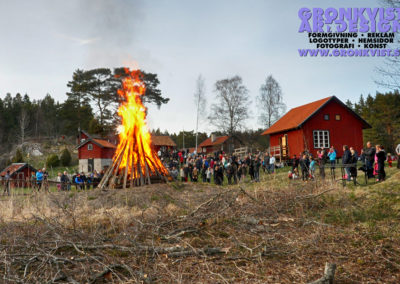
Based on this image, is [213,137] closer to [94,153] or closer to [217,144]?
[217,144]

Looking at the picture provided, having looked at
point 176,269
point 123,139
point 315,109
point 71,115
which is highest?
point 71,115

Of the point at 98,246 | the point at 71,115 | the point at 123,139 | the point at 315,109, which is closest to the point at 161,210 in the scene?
the point at 98,246

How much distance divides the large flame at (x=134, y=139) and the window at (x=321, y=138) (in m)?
18.6

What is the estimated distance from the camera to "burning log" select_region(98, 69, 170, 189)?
1205 centimetres

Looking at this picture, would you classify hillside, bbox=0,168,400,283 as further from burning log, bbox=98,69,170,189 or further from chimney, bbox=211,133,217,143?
chimney, bbox=211,133,217,143

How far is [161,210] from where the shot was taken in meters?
7.25

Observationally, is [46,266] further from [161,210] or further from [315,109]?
[315,109]

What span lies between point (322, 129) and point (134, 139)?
20453 mm

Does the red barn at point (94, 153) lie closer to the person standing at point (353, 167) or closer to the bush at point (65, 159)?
the bush at point (65, 159)

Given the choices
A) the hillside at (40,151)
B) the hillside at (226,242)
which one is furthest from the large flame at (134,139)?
the hillside at (40,151)

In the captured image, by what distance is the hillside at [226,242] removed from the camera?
13.0ft

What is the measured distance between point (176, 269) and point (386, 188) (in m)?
7.24

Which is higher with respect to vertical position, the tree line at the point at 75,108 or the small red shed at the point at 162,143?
the tree line at the point at 75,108

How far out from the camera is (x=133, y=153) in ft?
40.3
